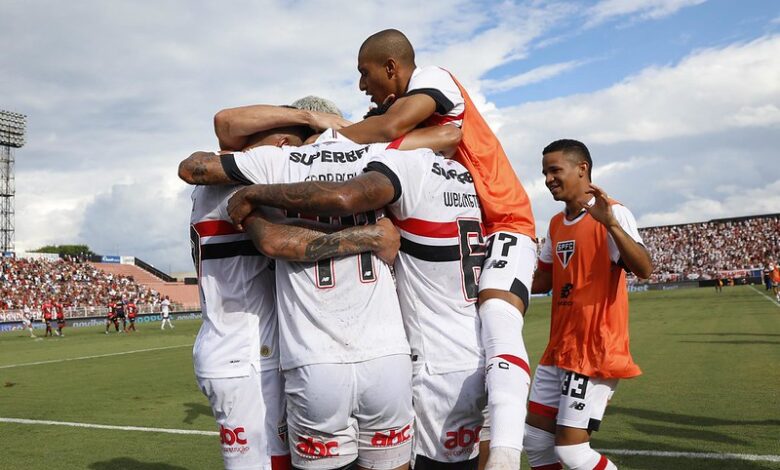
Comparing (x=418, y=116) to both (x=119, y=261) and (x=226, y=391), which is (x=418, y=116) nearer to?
(x=226, y=391)

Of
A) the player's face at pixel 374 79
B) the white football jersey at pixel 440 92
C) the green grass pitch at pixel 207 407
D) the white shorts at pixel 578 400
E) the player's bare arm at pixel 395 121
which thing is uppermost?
the player's face at pixel 374 79

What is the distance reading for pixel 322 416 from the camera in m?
2.79

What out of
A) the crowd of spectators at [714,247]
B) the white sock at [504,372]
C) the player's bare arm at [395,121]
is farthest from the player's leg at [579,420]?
the crowd of spectators at [714,247]

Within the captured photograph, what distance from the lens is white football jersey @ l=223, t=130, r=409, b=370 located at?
2.82 meters

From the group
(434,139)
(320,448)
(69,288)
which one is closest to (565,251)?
(434,139)

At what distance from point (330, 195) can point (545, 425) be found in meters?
2.89

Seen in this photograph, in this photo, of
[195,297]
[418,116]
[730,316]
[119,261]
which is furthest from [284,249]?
[119,261]

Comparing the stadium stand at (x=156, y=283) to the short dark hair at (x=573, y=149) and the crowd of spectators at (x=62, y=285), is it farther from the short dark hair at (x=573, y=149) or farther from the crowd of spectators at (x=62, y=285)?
the short dark hair at (x=573, y=149)

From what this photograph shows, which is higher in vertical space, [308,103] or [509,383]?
[308,103]

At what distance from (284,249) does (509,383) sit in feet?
3.74

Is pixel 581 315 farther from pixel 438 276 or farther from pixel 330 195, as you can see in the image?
pixel 330 195

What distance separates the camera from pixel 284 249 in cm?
282

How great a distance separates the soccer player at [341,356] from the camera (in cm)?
280

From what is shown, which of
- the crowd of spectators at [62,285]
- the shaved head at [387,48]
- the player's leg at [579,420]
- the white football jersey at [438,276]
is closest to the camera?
the white football jersey at [438,276]
